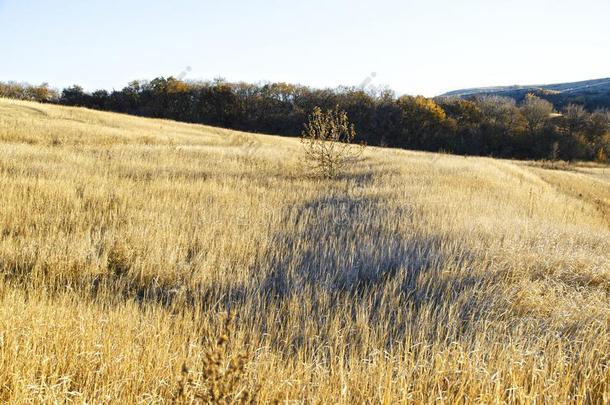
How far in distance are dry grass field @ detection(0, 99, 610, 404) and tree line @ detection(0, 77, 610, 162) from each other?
3867cm

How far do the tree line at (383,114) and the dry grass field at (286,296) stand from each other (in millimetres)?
38674

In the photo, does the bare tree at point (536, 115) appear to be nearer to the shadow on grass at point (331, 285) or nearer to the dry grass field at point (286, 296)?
the dry grass field at point (286, 296)

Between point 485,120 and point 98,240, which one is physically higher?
point 485,120

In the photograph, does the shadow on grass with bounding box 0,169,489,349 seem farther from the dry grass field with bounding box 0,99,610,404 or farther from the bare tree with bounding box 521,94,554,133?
the bare tree with bounding box 521,94,554,133

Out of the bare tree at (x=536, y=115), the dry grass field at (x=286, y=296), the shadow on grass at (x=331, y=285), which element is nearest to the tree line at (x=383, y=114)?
the bare tree at (x=536, y=115)

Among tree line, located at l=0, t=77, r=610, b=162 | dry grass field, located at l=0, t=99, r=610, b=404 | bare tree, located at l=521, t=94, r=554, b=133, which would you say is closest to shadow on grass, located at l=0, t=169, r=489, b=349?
dry grass field, located at l=0, t=99, r=610, b=404

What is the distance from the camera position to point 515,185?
1330 cm

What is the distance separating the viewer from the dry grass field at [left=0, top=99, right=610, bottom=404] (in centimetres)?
227

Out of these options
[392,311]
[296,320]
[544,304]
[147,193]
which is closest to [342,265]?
[392,311]

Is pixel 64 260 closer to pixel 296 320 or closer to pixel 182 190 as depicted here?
pixel 296 320

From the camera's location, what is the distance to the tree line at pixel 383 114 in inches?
1742

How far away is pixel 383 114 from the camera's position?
49.4 meters

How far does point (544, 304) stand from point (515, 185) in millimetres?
10487

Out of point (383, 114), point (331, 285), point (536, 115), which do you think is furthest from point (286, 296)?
point (536, 115)
